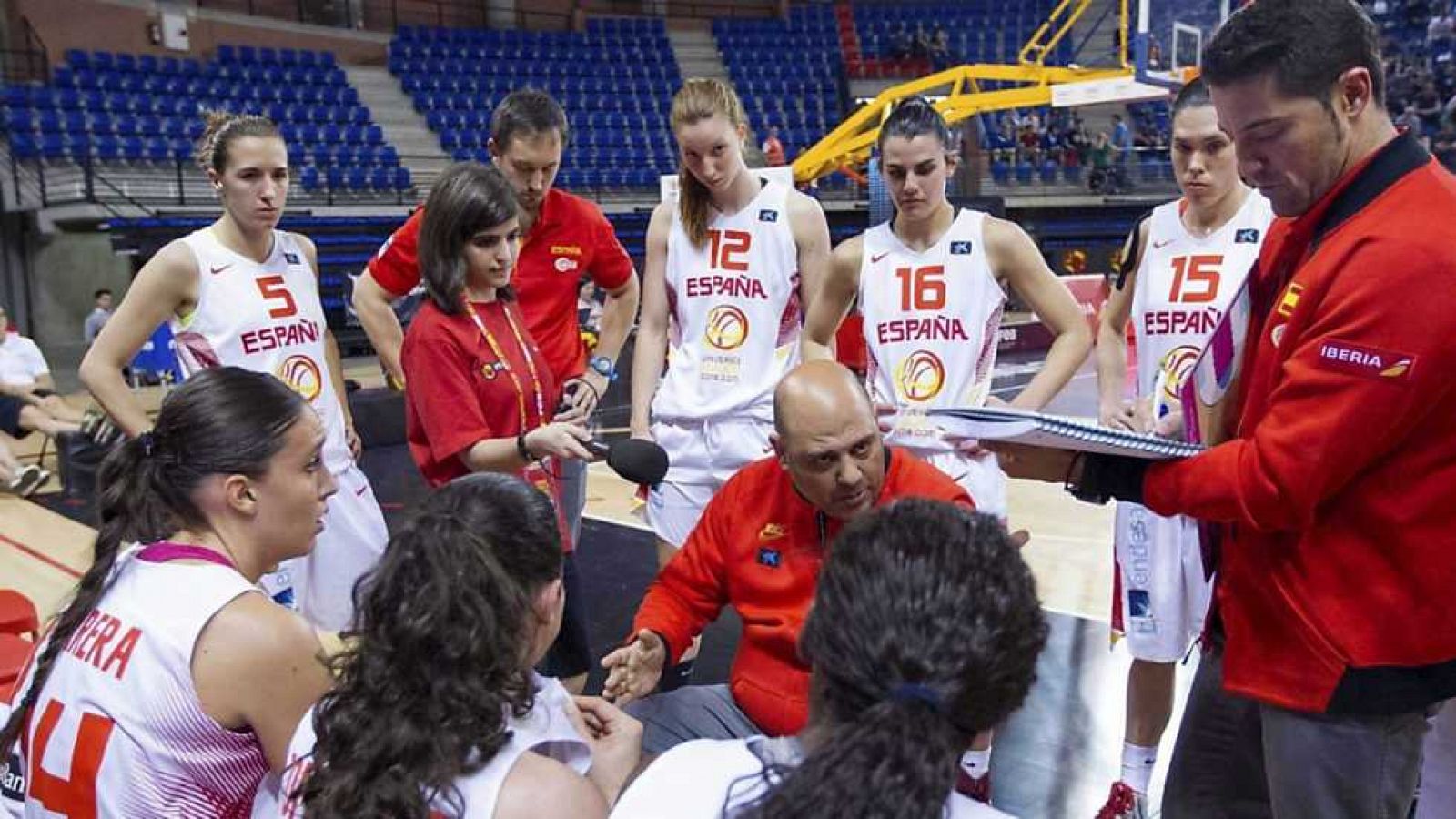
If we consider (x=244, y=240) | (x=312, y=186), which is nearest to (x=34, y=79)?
(x=312, y=186)

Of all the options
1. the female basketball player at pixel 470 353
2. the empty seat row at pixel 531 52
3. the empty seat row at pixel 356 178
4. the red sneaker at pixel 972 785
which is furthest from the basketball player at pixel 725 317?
the empty seat row at pixel 531 52

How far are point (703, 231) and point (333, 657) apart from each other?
7.01ft

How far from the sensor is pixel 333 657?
1530 mm

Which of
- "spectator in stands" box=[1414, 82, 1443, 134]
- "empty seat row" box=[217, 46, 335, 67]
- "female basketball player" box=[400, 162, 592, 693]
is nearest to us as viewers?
"female basketball player" box=[400, 162, 592, 693]

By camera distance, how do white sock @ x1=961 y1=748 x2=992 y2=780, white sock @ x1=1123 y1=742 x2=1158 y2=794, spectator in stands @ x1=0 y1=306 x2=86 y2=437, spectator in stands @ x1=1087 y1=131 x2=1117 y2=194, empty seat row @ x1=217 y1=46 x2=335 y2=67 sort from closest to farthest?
white sock @ x1=961 y1=748 x2=992 y2=780, white sock @ x1=1123 y1=742 x2=1158 y2=794, spectator in stands @ x1=0 y1=306 x2=86 y2=437, empty seat row @ x1=217 y1=46 x2=335 y2=67, spectator in stands @ x1=1087 y1=131 x2=1117 y2=194

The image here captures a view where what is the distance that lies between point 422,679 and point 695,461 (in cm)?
211

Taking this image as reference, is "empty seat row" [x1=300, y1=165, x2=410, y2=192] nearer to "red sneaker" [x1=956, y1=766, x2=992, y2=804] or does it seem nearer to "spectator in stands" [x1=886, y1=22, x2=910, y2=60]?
"spectator in stands" [x1=886, y1=22, x2=910, y2=60]

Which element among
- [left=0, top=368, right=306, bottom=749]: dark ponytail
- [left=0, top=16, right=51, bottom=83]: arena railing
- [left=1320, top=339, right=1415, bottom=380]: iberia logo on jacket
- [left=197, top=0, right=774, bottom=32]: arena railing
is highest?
[left=197, top=0, right=774, bottom=32]: arena railing

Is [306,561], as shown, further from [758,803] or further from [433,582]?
[758,803]

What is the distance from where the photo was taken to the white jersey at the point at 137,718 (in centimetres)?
157

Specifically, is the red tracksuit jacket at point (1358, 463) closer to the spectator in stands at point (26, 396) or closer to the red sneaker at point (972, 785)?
the red sneaker at point (972, 785)

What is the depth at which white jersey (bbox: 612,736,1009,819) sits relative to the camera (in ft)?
3.91

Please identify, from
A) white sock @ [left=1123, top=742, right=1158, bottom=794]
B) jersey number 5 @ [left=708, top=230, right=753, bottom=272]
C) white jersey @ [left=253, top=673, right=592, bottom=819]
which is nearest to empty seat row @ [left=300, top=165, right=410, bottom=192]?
jersey number 5 @ [left=708, top=230, right=753, bottom=272]

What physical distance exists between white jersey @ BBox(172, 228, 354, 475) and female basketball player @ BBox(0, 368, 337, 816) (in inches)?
47.2
